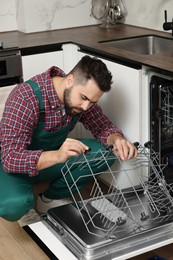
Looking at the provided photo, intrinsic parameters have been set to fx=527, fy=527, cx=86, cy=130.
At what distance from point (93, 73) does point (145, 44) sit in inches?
44.1

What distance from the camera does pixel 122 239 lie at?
6.76 feet

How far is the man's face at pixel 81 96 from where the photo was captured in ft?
7.50

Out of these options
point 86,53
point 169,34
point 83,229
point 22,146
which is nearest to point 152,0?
point 169,34

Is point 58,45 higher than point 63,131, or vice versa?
point 58,45

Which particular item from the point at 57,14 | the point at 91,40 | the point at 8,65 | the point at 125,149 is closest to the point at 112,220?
the point at 125,149

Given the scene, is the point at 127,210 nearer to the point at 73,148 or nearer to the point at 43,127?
the point at 73,148

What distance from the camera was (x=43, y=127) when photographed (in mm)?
2500

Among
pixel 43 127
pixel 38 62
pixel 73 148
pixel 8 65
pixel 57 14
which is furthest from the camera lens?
pixel 57 14

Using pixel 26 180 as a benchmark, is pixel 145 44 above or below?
above

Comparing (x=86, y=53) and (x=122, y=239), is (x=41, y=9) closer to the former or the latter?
(x=86, y=53)

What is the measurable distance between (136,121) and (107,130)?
0.16m

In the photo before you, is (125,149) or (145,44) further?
(145,44)

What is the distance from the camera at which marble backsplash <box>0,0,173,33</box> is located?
342 centimetres

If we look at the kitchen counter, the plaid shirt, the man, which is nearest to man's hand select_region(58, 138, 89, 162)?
the man
